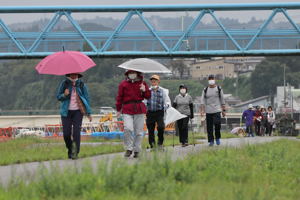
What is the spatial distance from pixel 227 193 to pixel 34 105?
13232 centimetres

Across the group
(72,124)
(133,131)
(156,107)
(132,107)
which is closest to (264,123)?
(156,107)

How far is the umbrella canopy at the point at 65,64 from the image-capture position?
13.5 metres

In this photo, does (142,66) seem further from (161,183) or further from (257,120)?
(257,120)

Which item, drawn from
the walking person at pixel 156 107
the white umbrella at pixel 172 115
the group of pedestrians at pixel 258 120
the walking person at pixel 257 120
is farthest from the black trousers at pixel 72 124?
the walking person at pixel 257 120

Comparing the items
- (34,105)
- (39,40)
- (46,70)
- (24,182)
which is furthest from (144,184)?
(34,105)

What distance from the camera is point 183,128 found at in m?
18.4

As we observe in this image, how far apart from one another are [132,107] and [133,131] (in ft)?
1.52

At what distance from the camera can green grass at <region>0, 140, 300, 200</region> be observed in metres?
7.70

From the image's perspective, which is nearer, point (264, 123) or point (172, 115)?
point (172, 115)

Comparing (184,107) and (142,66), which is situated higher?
(142,66)

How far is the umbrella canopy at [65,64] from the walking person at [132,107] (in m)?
0.74

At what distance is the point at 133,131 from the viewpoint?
13969 mm

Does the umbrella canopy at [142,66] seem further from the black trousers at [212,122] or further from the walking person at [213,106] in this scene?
the black trousers at [212,122]

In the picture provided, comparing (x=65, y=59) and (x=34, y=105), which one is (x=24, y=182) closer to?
(x=65, y=59)
